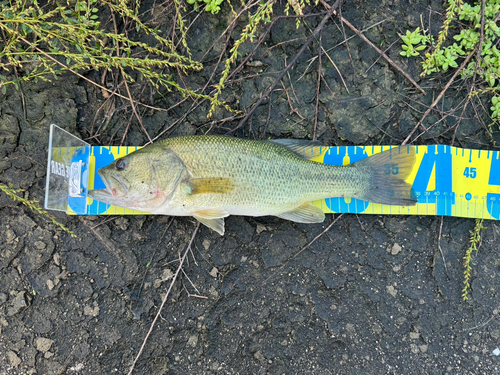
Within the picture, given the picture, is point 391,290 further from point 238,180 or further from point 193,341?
point 193,341

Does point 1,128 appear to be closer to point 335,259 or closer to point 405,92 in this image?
point 335,259

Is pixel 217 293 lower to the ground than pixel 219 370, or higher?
higher

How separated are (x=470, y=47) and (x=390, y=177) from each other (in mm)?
1674

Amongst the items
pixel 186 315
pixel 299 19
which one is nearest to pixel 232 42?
pixel 299 19

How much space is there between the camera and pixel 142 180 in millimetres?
3084

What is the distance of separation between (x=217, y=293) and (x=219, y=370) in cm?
77

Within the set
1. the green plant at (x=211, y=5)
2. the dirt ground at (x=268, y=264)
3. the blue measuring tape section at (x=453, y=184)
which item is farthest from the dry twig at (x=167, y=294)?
the green plant at (x=211, y=5)

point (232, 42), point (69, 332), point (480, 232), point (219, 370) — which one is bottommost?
point (219, 370)

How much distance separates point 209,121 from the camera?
365 cm

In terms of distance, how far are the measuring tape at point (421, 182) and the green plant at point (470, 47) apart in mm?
598

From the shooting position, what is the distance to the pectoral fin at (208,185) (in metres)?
3.07

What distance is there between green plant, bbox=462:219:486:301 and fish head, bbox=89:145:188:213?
299 centimetres

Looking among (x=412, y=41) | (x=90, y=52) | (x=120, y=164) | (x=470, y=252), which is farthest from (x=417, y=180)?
(x=90, y=52)

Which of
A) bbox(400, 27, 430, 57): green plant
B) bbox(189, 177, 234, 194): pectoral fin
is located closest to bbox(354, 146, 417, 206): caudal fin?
bbox(400, 27, 430, 57): green plant
